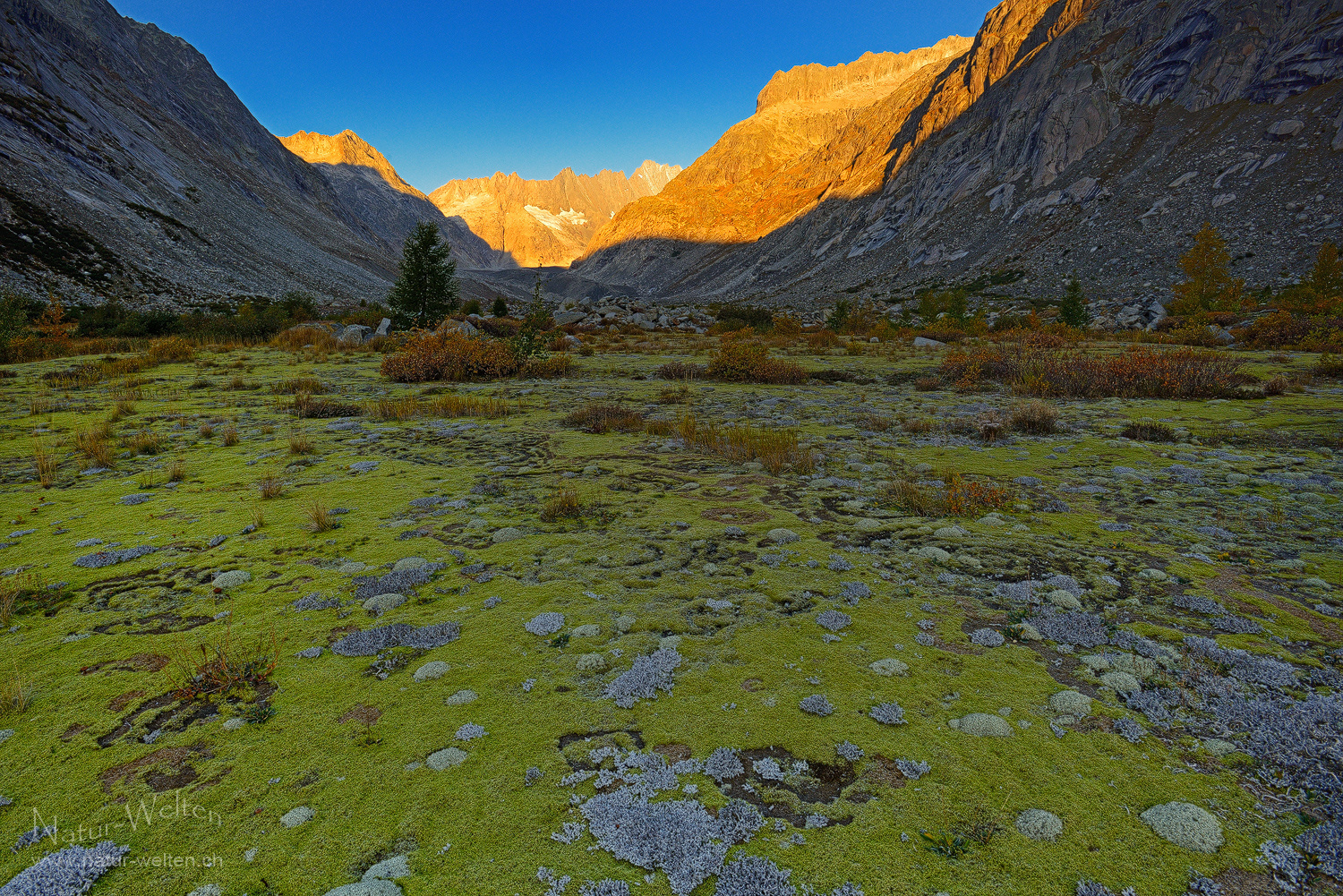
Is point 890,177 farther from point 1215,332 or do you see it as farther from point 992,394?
point 992,394

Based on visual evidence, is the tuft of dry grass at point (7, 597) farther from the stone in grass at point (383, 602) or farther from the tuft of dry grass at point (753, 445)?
the tuft of dry grass at point (753, 445)

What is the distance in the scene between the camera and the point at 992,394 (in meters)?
12.9

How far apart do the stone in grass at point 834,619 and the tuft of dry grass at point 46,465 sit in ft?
25.9

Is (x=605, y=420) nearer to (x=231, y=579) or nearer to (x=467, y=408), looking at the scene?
(x=467, y=408)

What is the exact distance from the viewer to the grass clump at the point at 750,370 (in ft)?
51.7

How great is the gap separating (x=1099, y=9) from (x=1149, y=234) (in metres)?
68.1

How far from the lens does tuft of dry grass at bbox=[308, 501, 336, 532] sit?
4852 mm

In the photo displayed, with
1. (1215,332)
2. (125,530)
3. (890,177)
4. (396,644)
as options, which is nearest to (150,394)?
(125,530)

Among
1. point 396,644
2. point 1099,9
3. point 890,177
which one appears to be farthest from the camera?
point 890,177

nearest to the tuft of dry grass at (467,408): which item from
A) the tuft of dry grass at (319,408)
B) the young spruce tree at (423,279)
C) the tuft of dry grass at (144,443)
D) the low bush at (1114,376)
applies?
the tuft of dry grass at (319,408)

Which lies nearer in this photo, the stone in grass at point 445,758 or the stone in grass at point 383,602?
the stone in grass at point 445,758

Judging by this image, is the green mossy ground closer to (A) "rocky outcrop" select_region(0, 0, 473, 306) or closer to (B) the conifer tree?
(B) the conifer tree

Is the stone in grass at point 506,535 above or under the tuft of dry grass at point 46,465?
under

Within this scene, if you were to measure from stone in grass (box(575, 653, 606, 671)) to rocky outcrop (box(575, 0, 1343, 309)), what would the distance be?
6905 centimetres
